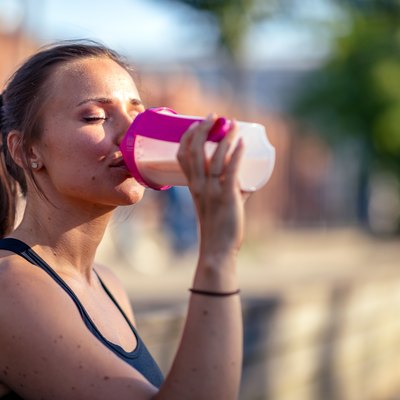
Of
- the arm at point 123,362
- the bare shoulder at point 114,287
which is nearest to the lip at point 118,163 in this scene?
the arm at point 123,362

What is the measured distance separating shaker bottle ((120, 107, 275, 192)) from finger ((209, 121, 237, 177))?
17 mm

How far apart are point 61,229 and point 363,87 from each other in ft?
107

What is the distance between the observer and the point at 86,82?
83.5 inches

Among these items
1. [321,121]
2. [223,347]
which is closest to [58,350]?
[223,347]

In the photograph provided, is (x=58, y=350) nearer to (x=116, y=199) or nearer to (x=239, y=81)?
(x=116, y=199)

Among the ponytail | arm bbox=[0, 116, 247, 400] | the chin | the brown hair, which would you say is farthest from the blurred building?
arm bbox=[0, 116, 247, 400]

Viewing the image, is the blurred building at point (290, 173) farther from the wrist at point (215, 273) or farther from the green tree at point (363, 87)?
the wrist at point (215, 273)

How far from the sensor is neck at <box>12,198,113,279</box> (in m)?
2.15

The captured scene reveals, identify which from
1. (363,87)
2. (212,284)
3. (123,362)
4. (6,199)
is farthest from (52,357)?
(363,87)

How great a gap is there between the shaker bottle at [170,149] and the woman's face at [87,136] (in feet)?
0.15

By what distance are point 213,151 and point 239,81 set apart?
93.4 feet

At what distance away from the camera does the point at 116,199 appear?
82.7 inches

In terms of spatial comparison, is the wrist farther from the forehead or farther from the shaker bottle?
the forehead

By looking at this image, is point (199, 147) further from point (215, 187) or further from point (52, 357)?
point (52, 357)
